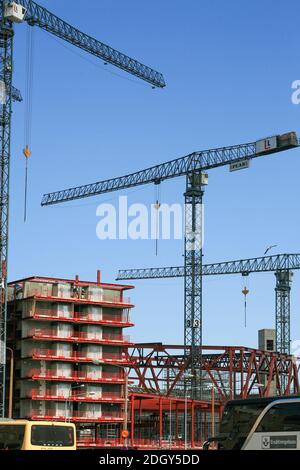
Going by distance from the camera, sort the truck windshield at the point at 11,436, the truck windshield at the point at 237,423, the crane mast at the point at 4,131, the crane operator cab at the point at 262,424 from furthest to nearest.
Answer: the crane mast at the point at 4,131 → the truck windshield at the point at 11,436 → the truck windshield at the point at 237,423 → the crane operator cab at the point at 262,424

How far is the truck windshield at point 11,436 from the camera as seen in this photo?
33138 mm

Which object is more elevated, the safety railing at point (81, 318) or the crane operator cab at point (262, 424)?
the safety railing at point (81, 318)

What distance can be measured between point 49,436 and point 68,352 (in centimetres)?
8909

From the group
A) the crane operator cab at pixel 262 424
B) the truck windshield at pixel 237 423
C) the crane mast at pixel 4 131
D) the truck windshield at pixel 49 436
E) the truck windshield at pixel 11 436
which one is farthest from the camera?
the crane mast at pixel 4 131

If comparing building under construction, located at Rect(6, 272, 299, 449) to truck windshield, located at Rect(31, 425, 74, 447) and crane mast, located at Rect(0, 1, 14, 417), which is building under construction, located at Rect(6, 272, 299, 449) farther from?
truck windshield, located at Rect(31, 425, 74, 447)

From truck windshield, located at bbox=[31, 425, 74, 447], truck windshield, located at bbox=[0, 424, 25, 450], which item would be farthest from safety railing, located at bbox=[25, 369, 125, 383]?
truck windshield, located at bbox=[31, 425, 74, 447]

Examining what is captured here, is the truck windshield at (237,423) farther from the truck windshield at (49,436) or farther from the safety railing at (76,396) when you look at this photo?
the safety railing at (76,396)

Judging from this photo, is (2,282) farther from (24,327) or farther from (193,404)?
(193,404)

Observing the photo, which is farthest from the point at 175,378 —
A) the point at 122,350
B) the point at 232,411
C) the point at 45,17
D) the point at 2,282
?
the point at 232,411

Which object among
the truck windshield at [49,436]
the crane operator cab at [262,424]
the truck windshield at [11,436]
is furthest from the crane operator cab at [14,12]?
the crane operator cab at [262,424]

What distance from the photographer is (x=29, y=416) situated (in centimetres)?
11731

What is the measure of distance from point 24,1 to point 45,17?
4.68 meters

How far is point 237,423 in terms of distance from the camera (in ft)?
84.7

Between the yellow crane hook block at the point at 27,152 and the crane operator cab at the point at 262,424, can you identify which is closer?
the crane operator cab at the point at 262,424
